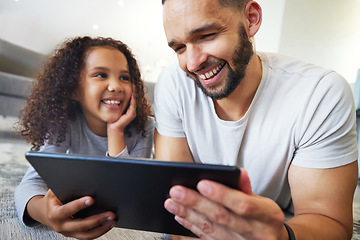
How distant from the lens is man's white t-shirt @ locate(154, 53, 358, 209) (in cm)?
77

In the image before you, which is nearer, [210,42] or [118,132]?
[210,42]

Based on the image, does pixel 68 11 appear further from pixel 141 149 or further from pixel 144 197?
pixel 144 197

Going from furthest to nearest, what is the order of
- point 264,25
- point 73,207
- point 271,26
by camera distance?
point 264,25 < point 271,26 < point 73,207

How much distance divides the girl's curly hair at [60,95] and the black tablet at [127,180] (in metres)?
0.64

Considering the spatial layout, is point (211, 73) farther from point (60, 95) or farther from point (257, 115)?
point (60, 95)

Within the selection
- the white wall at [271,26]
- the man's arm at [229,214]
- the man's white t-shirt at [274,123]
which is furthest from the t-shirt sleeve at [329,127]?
the white wall at [271,26]

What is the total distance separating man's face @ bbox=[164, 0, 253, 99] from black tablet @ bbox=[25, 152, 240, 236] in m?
0.42

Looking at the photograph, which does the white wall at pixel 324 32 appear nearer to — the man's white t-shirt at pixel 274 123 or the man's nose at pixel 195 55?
the man's white t-shirt at pixel 274 123

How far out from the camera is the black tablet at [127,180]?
448 mm

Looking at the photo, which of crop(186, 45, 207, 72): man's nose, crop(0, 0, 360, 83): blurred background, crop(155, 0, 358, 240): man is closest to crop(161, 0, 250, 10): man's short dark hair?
crop(155, 0, 358, 240): man

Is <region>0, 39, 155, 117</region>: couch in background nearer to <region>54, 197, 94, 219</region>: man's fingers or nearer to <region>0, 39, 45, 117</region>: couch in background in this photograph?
<region>0, 39, 45, 117</region>: couch in background

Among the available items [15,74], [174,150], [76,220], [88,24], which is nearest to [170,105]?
[174,150]

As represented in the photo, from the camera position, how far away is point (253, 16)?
0.91 m

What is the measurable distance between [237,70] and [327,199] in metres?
0.42
